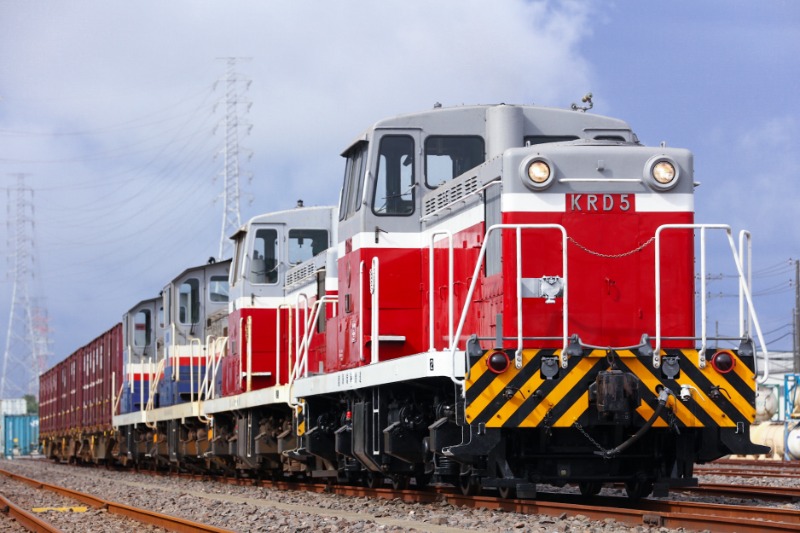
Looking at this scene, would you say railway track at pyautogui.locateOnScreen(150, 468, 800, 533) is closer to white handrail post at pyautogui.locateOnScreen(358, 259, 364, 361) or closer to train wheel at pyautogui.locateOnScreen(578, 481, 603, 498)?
train wheel at pyautogui.locateOnScreen(578, 481, 603, 498)

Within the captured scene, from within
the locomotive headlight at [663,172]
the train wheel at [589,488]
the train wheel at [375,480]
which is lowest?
the train wheel at [375,480]

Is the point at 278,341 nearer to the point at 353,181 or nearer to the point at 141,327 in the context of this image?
the point at 353,181

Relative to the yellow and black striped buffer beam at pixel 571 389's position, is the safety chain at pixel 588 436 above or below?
below

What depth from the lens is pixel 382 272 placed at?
12.1 m

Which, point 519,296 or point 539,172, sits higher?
point 539,172

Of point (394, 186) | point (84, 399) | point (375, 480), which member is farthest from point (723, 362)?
point (84, 399)

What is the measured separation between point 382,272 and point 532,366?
2837mm

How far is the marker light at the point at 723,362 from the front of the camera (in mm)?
9695

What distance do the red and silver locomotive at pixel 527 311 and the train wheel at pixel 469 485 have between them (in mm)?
26

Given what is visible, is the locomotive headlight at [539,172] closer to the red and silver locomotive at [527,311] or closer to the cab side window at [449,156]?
the red and silver locomotive at [527,311]

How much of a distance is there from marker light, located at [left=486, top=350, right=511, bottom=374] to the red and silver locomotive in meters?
0.02

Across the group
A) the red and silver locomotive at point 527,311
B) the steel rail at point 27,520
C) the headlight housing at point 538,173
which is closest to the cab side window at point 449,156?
the red and silver locomotive at point 527,311

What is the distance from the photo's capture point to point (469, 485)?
11.3m

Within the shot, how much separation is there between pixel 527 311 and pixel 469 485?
2.03 m
